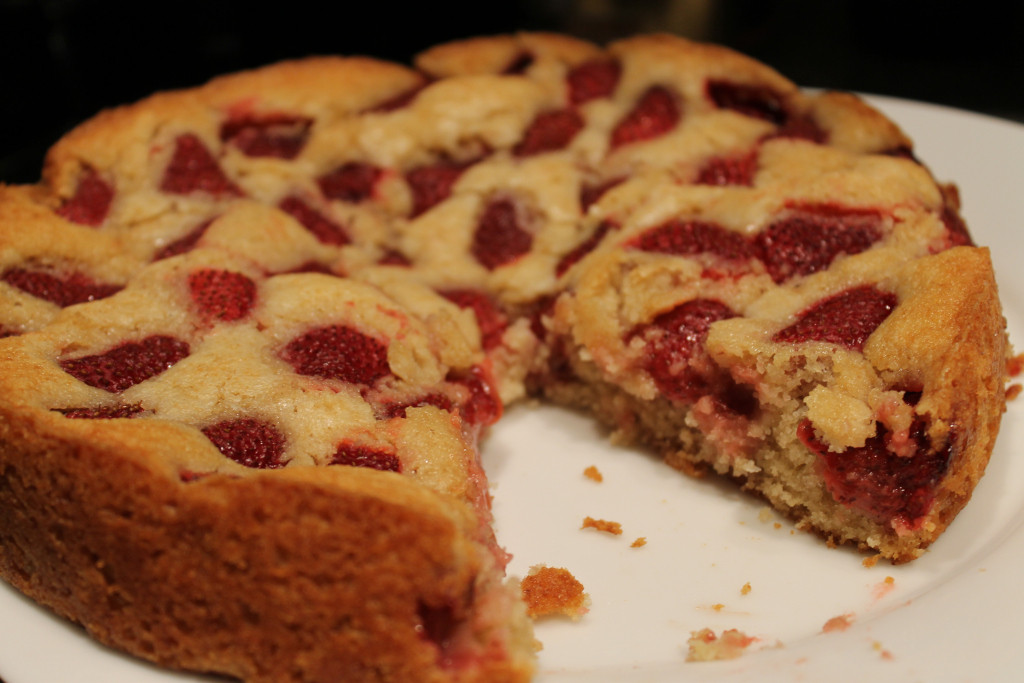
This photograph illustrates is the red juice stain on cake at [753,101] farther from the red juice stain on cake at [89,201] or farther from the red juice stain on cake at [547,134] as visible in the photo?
the red juice stain on cake at [89,201]

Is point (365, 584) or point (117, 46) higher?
point (365, 584)

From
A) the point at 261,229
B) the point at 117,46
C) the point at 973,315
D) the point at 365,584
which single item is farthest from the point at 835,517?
the point at 117,46

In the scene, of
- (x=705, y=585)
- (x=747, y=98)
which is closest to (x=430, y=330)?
(x=705, y=585)

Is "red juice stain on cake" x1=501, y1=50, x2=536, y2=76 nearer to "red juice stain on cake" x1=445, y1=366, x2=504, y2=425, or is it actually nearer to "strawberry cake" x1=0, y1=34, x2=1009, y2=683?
"strawberry cake" x1=0, y1=34, x2=1009, y2=683

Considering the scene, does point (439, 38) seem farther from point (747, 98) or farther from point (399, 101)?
point (747, 98)

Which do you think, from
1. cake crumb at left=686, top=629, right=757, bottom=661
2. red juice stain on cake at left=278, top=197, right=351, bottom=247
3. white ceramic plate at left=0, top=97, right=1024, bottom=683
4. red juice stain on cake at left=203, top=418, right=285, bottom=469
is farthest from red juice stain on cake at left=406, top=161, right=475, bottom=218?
cake crumb at left=686, top=629, right=757, bottom=661

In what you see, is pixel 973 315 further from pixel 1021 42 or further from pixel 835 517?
pixel 1021 42
